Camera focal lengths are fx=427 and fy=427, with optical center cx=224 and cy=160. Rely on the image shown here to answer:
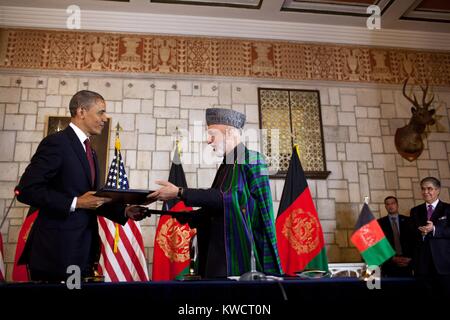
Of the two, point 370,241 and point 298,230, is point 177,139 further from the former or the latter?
point 370,241

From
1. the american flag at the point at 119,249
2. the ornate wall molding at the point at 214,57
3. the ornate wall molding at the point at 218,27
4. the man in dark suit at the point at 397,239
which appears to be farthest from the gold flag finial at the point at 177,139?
the man in dark suit at the point at 397,239

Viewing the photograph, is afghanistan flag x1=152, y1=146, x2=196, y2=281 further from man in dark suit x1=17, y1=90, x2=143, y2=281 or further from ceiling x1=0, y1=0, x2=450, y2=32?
ceiling x1=0, y1=0, x2=450, y2=32

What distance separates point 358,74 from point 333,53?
56cm

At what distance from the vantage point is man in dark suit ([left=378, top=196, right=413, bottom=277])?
5450mm

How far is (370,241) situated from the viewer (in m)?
2.85

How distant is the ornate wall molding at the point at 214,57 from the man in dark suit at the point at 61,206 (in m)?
4.26

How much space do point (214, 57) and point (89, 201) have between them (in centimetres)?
499

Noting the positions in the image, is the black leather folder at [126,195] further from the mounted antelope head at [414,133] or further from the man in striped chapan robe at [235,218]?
the mounted antelope head at [414,133]

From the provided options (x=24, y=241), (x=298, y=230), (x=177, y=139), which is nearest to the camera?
(x=24, y=241)

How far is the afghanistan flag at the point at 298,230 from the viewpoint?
5465 millimetres

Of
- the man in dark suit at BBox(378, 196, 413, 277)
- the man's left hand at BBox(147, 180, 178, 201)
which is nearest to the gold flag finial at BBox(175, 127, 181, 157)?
the man in dark suit at BBox(378, 196, 413, 277)

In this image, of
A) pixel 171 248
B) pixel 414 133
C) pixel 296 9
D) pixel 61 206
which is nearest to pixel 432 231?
pixel 414 133

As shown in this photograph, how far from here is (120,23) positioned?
6.93 metres

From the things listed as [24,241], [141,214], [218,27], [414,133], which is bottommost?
[24,241]
